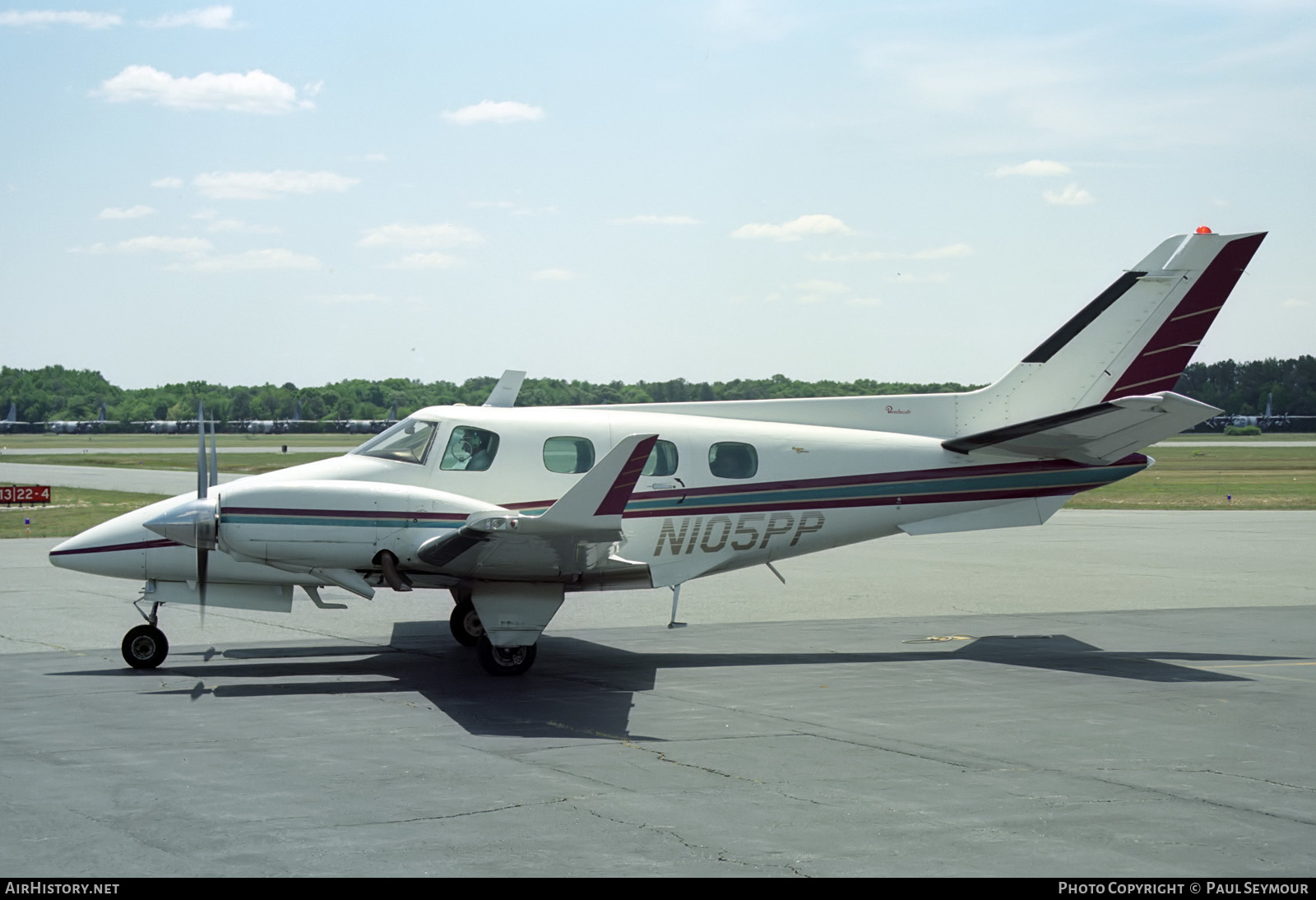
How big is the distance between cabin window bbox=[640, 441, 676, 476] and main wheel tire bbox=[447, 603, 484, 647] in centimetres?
268

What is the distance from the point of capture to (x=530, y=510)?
13328 mm

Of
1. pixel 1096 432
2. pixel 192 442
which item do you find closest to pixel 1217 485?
pixel 1096 432

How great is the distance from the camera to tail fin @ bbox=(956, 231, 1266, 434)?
14719 millimetres

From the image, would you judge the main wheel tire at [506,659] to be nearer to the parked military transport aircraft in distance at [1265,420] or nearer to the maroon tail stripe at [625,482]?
the maroon tail stripe at [625,482]

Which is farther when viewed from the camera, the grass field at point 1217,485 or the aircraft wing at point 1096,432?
the grass field at point 1217,485

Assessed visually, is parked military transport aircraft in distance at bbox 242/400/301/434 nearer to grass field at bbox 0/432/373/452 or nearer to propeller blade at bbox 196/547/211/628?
grass field at bbox 0/432/373/452

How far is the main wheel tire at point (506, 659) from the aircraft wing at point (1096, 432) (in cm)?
590

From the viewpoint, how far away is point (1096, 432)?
1373 centimetres

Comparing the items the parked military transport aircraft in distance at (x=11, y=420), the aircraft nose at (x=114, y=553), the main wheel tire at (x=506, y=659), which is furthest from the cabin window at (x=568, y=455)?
the parked military transport aircraft in distance at (x=11, y=420)

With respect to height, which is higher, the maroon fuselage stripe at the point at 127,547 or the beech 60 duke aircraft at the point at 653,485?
the beech 60 duke aircraft at the point at 653,485

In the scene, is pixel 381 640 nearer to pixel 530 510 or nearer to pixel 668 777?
pixel 530 510

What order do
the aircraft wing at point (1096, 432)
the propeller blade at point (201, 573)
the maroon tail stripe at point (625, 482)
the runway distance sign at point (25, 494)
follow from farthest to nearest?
the runway distance sign at point (25, 494) < the aircraft wing at point (1096, 432) < the propeller blade at point (201, 573) < the maroon tail stripe at point (625, 482)

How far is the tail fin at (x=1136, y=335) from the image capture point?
14.7 metres
